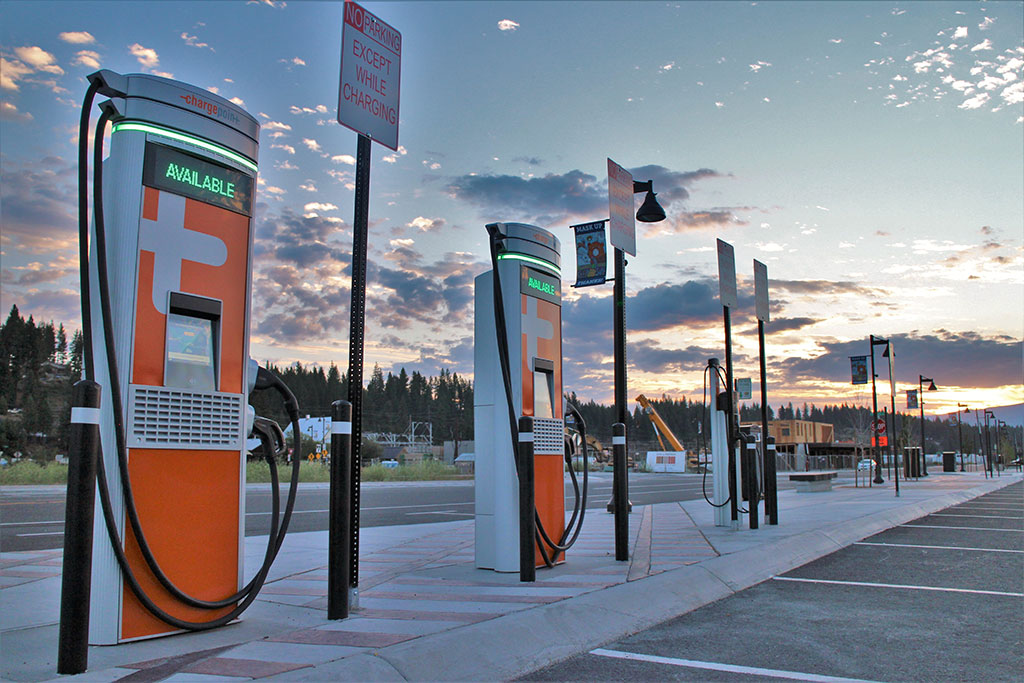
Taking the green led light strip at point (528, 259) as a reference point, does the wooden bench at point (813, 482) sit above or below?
below

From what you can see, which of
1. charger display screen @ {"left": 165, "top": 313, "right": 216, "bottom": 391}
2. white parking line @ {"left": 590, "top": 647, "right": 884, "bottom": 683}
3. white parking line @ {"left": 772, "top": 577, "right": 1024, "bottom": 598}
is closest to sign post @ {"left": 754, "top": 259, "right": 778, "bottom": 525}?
white parking line @ {"left": 772, "top": 577, "right": 1024, "bottom": 598}

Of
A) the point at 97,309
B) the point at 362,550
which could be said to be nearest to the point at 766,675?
the point at 97,309

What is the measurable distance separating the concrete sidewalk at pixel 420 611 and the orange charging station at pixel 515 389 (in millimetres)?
493

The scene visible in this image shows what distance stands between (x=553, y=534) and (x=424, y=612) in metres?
2.67

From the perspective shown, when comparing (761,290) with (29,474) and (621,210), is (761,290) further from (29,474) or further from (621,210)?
(29,474)

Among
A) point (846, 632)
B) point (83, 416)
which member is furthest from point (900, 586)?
point (83, 416)

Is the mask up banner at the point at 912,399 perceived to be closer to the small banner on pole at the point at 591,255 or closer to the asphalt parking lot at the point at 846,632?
the small banner on pole at the point at 591,255

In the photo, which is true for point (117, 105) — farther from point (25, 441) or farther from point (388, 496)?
point (25, 441)

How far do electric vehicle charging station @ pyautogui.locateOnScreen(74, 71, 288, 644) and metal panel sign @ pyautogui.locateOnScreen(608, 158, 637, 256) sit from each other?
170 inches

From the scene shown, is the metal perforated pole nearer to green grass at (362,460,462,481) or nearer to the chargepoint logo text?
the chargepoint logo text

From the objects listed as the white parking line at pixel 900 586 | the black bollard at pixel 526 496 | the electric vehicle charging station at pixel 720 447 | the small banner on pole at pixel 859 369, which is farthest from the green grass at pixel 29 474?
the small banner on pole at pixel 859 369

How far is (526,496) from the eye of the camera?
20.0 feet

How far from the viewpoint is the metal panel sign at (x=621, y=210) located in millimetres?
8164

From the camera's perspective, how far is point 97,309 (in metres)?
4.12
